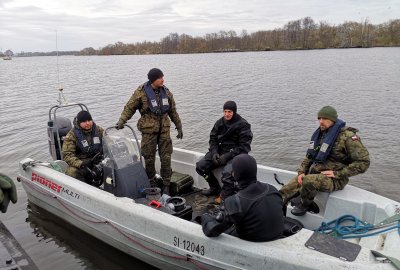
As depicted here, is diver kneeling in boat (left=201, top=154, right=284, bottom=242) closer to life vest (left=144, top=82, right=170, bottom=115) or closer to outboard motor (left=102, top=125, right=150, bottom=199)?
outboard motor (left=102, top=125, right=150, bottom=199)

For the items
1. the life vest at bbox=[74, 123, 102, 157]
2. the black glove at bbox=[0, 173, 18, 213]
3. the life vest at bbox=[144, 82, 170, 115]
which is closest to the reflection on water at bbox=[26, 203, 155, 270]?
the life vest at bbox=[74, 123, 102, 157]

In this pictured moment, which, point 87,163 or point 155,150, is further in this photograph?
point 155,150

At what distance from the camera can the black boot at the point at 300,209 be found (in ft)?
14.4

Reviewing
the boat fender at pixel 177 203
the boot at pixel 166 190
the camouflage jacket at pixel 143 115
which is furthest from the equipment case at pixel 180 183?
the boat fender at pixel 177 203

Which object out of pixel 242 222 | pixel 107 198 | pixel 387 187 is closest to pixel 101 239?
pixel 107 198

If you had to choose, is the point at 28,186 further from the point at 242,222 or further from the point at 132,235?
the point at 242,222

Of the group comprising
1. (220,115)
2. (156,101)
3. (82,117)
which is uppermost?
(156,101)

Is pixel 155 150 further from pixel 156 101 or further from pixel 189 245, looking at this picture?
pixel 189 245

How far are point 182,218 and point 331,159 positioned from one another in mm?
1912

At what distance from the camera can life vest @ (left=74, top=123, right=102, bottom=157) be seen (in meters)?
5.30

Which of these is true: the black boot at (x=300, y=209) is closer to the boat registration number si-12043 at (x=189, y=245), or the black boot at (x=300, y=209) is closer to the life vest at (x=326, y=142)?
the life vest at (x=326, y=142)

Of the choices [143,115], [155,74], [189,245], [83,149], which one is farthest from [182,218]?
[155,74]

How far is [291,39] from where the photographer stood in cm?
8325

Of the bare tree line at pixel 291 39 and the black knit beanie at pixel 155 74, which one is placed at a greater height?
the bare tree line at pixel 291 39
